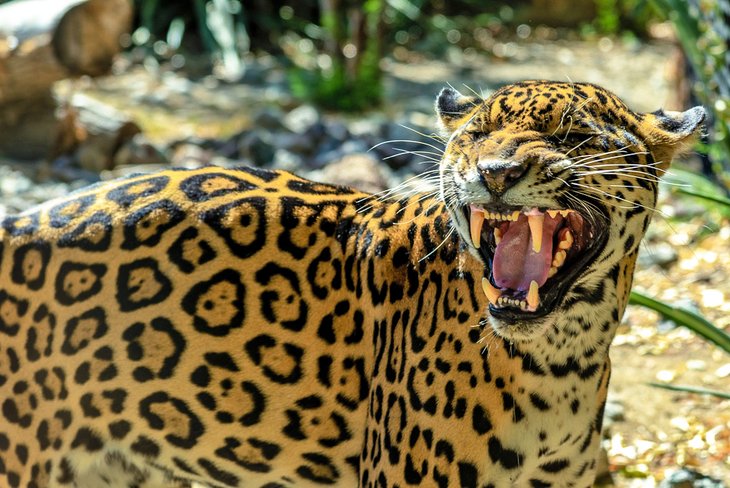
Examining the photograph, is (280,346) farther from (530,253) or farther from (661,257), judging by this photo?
(661,257)

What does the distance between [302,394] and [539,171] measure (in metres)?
1.28

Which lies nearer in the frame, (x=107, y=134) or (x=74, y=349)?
(x=74, y=349)

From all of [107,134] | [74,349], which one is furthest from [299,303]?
[107,134]

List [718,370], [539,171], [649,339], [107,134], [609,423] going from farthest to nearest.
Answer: [107,134]
[649,339]
[718,370]
[609,423]
[539,171]

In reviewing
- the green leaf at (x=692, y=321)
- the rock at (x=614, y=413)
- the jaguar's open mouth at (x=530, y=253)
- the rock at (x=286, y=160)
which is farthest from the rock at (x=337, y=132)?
the jaguar's open mouth at (x=530, y=253)

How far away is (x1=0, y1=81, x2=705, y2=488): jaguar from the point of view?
3688mm

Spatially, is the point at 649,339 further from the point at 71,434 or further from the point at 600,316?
the point at 71,434

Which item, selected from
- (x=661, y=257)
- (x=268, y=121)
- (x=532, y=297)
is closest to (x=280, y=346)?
(x=532, y=297)

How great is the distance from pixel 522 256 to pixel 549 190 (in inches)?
12.4

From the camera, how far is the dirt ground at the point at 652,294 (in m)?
5.82

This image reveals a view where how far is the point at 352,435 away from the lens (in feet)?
13.1

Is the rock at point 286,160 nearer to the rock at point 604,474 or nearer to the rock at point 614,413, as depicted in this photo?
the rock at point 614,413

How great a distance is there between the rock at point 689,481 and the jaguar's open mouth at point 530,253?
2.26 m

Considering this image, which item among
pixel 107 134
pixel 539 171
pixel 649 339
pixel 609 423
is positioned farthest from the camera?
pixel 107 134
